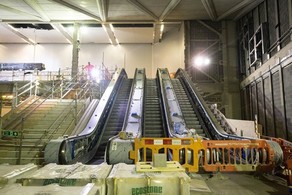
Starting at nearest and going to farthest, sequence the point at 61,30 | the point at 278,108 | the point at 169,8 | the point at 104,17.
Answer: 1. the point at 278,108
2. the point at 169,8
3. the point at 104,17
4. the point at 61,30

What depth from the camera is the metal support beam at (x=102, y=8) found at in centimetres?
1322

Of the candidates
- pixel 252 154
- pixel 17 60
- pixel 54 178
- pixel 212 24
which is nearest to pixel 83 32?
pixel 17 60

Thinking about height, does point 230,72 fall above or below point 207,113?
above

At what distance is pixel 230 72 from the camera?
1509 cm

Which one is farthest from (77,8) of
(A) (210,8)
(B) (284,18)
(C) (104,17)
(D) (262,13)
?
(B) (284,18)

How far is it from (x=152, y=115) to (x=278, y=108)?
193 inches

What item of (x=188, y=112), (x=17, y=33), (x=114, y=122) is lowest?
(x=114, y=122)

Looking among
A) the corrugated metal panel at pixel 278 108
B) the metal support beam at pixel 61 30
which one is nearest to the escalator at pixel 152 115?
the corrugated metal panel at pixel 278 108

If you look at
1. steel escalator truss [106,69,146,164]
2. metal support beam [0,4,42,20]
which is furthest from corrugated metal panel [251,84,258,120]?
metal support beam [0,4,42,20]

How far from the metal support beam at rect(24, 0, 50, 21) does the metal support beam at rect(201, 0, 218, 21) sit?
9608mm

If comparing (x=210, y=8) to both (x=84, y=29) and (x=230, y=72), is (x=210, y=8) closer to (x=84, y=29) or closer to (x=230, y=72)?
(x=230, y=72)

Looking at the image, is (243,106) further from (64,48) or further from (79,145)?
(64,48)

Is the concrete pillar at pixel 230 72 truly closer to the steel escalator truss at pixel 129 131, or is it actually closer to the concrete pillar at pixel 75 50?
the steel escalator truss at pixel 129 131

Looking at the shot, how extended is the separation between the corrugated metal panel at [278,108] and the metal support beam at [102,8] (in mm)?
9685
